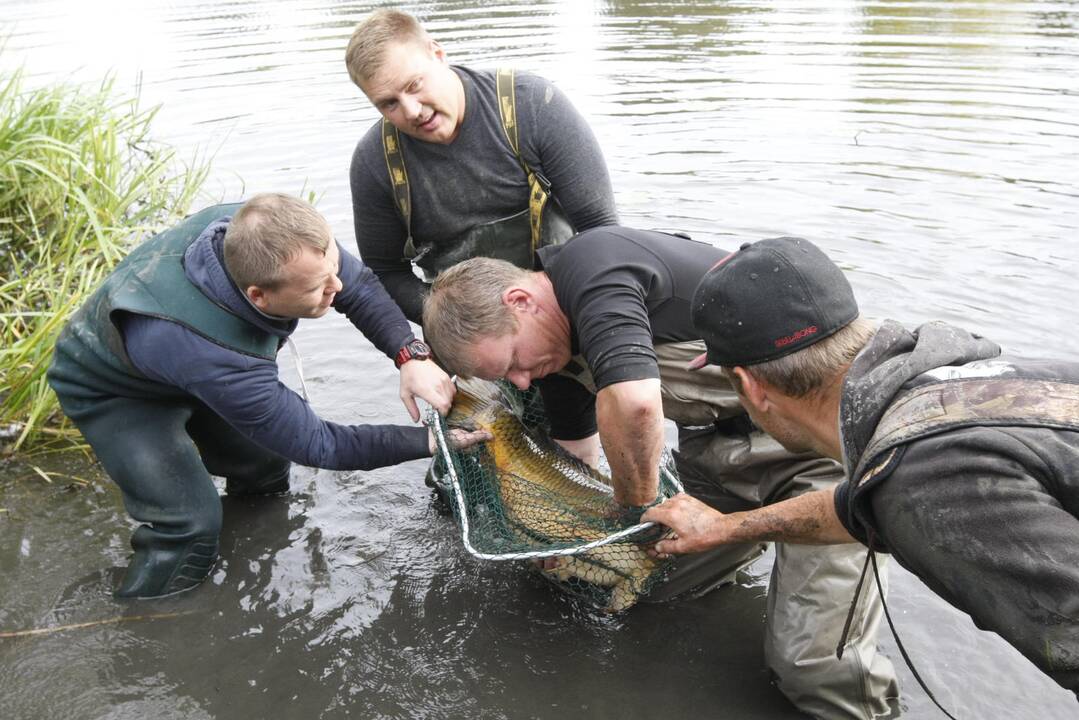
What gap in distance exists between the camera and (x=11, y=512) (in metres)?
4.50

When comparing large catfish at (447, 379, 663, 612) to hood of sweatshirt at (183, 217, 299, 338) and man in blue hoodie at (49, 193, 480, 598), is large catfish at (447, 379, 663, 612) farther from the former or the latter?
hood of sweatshirt at (183, 217, 299, 338)

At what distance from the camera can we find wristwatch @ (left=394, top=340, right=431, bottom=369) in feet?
12.7

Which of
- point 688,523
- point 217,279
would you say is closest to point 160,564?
point 217,279

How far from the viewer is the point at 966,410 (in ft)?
6.38

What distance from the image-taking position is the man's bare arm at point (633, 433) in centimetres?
292

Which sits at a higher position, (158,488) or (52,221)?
(52,221)

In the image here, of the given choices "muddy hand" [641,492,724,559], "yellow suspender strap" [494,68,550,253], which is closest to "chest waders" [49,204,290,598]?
"yellow suspender strap" [494,68,550,253]

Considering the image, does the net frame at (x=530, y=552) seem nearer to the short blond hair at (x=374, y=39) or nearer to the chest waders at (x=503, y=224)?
the chest waders at (x=503, y=224)

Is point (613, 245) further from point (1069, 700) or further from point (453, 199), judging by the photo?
point (1069, 700)

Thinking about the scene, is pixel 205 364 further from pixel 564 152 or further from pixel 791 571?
pixel 791 571

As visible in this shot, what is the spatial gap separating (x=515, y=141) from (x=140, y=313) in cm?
161

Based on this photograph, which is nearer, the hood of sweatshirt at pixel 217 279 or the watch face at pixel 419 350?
the hood of sweatshirt at pixel 217 279

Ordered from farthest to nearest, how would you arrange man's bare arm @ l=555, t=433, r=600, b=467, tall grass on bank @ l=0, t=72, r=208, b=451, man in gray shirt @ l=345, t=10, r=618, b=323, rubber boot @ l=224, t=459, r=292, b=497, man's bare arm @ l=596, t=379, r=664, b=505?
tall grass on bank @ l=0, t=72, r=208, b=451, rubber boot @ l=224, t=459, r=292, b=497, man's bare arm @ l=555, t=433, r=600, b=467, man in gray shirt @ l=345, t=10, r=618, b=323, man's bare arm @ l=596, t=379, r=664, b=505

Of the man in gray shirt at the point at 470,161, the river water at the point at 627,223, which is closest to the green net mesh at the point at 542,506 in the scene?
the river water at the point at 627,223
